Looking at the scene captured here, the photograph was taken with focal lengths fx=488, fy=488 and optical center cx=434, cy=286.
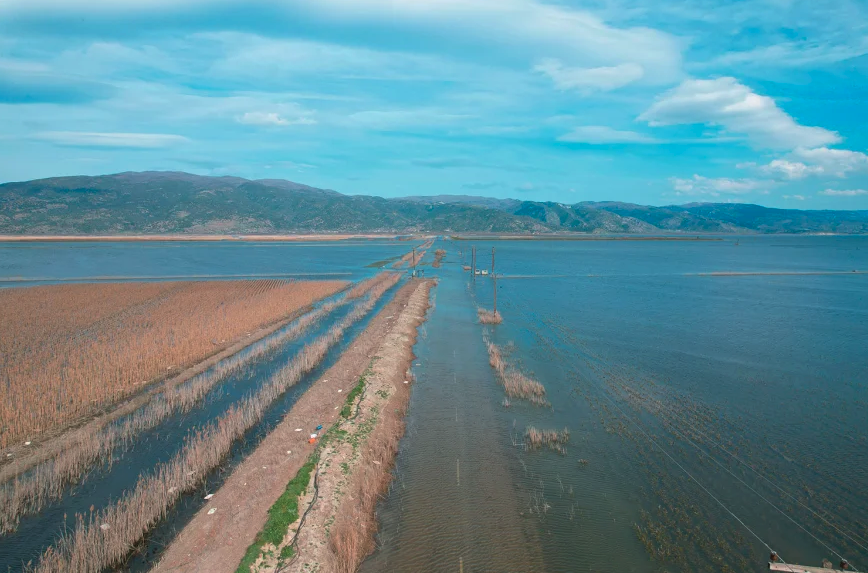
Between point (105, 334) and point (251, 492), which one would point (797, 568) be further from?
point (105, 334)

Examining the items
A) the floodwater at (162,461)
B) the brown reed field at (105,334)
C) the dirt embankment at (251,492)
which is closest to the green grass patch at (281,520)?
the dirt embankment at (251,492)

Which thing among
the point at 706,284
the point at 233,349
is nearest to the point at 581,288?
the point at 706,284

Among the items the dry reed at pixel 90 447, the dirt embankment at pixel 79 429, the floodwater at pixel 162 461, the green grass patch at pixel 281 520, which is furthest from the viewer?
the dirt embankment at pixel 79 429

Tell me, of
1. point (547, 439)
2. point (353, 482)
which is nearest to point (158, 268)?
point (353, 482)

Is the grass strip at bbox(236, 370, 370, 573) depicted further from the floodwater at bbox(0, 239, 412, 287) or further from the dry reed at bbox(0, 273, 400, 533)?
the floodwater at bbox(0, 239, 412, 287)

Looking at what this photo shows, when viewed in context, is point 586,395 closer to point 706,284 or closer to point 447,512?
point 447,512

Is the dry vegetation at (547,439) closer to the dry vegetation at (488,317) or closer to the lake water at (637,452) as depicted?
the lake water at (637,452)
